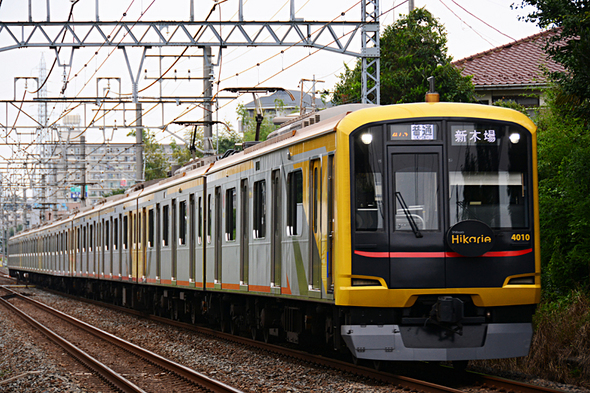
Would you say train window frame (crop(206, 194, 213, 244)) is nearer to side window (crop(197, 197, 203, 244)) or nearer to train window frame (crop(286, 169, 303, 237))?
side window (crop(197, 197, 203, 244))

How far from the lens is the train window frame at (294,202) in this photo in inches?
415

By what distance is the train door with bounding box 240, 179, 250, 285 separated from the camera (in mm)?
12867

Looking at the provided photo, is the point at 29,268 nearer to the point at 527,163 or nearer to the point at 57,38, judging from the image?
the point at 57,38

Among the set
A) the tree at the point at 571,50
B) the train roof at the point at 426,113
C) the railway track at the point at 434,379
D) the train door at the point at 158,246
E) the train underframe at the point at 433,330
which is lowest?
the railway track at the point at 434,379

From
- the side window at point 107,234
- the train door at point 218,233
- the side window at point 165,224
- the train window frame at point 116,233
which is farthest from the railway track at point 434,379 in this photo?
the side window at point 107,234

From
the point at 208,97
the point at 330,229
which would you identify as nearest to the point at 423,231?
the point at 330,229

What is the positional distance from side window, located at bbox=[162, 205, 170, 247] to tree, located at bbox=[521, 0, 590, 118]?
28.5 ft

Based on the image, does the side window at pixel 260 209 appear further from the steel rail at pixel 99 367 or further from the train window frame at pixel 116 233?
the train window frame at pixel 116 233

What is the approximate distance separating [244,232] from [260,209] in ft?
2.94

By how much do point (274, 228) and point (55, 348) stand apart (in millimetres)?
5488

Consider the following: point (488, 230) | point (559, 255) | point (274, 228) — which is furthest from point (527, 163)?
point (559, 255)

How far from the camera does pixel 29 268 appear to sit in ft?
161

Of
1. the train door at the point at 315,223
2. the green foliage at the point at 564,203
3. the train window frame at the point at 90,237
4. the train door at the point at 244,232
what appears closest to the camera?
the train door at the point at 315,223

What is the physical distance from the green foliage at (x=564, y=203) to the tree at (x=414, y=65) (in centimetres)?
1162
